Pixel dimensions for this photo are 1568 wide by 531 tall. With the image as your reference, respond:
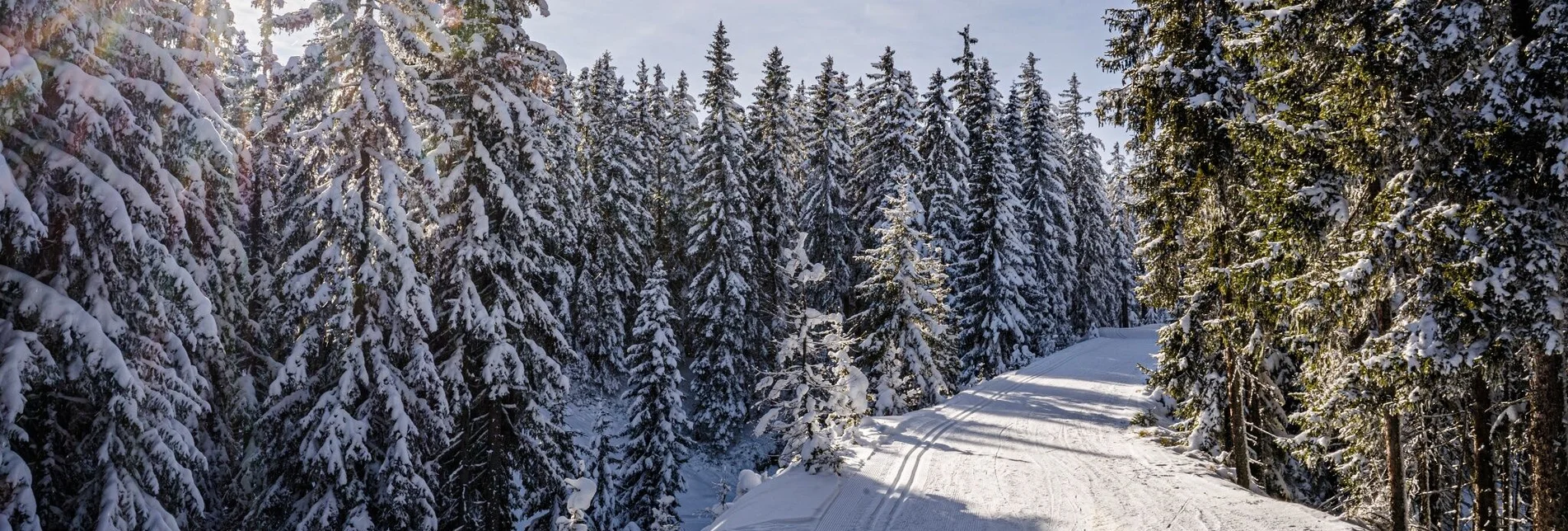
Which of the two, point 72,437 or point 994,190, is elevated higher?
point 994,190

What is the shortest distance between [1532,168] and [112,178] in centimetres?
1688

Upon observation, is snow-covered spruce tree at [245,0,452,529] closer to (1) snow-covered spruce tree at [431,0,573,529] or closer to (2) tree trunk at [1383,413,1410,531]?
(1) snow-covered spruce tree at [431,0,573,529]

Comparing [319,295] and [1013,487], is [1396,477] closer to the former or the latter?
[1013,487]

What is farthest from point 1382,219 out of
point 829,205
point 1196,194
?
point 829,205

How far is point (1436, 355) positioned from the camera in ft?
24.3

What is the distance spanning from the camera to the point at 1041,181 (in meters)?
37.3

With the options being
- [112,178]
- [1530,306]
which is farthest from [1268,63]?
[112,178]

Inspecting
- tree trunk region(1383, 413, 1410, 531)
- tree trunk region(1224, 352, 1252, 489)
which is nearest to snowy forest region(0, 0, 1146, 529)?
tree trunk region(1224, 352, 1252, 489)

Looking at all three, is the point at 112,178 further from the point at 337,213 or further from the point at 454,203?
the point at 454,203

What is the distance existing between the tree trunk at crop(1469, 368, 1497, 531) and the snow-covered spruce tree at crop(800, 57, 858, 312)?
23.6 metres

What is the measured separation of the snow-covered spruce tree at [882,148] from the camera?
32.0 m

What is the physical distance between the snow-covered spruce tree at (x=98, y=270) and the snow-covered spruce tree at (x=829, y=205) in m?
23.4

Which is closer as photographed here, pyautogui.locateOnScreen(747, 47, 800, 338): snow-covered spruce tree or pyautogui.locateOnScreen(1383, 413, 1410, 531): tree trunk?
pyautogui.locateOnScreen(1383, 413, 1410, 531): tree trunk

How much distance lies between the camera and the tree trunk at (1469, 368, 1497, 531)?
919 centimetres
